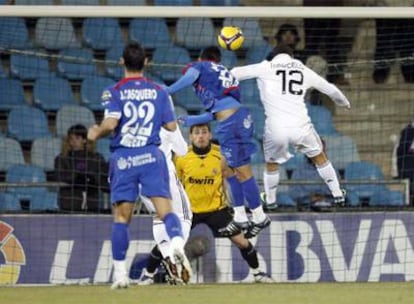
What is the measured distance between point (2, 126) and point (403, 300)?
764 centimetres

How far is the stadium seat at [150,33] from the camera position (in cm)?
1847

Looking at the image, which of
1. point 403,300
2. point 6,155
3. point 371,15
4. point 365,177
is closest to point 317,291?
point 403,300

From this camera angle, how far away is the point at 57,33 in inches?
715

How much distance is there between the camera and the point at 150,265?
14.8 metres

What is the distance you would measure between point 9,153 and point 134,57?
254 inches

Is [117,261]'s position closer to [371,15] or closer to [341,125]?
[371,15]

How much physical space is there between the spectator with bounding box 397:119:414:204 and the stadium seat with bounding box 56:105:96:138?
4.04m

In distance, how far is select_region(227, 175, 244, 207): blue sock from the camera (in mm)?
14727

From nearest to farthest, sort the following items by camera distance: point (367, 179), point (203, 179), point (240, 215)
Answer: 1. point (240, 215)
2. point (203, 179)
3. point (367, 179)

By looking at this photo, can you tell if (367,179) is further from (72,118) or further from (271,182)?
(72,118)

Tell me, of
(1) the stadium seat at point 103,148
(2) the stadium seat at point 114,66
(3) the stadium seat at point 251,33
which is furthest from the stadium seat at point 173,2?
(1) the stadium seat at point 103,148

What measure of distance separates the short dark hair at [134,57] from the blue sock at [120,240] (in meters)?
1.37

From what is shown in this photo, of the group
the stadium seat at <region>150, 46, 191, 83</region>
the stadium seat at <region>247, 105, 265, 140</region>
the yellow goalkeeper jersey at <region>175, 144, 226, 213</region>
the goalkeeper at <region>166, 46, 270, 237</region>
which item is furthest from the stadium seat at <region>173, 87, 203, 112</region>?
the goalkeeper at <region>166, 46, 270, 237</region>

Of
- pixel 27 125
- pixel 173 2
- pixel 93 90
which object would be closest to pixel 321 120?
pixel 173 2
